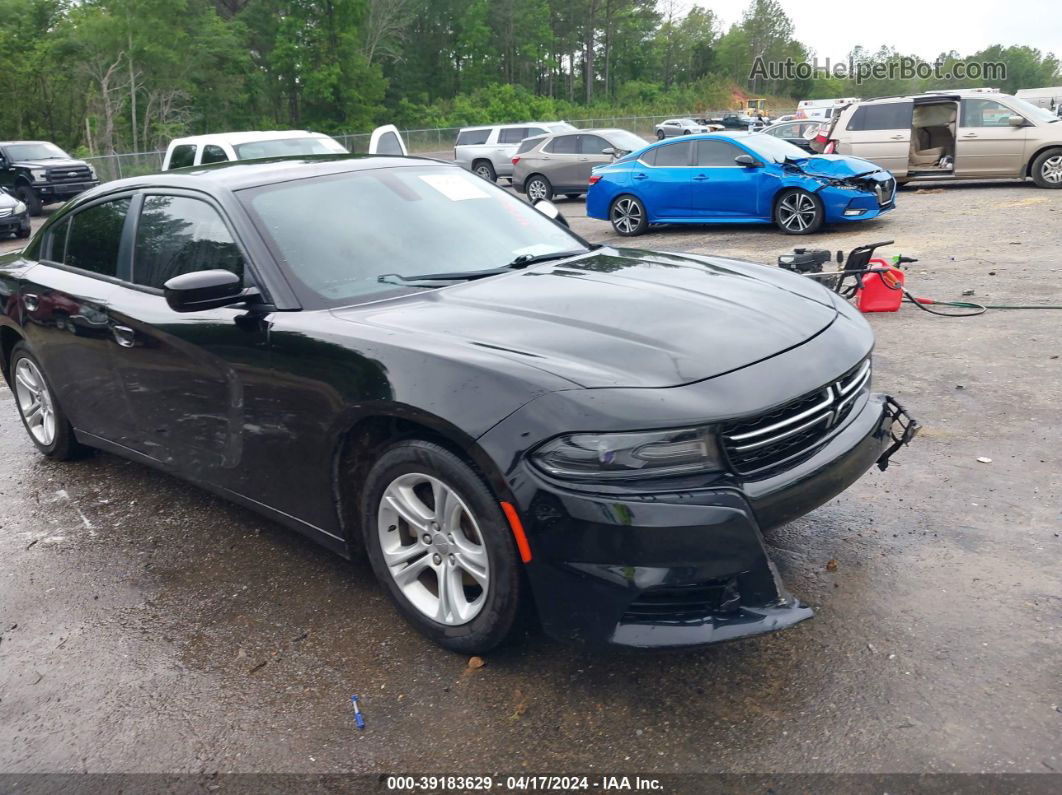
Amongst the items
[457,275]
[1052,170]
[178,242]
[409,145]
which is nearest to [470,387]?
[457,275]

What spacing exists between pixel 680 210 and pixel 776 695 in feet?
40.2

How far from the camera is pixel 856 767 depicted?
2.52m

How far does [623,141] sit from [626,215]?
5761 mm

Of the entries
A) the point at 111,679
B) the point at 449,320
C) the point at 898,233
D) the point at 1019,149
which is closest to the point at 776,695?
the point at 449,320

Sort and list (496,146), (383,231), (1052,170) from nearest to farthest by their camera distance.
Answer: (383,231)
(1052,170)
(496,146)

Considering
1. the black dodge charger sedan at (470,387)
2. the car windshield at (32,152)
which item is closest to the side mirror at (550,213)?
the black dodge charger sedan at (470,387)

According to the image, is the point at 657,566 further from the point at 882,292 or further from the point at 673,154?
the point at 673,154

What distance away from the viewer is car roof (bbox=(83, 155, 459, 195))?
402 centimetres

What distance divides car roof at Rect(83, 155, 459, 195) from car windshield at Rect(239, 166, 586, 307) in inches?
2.7

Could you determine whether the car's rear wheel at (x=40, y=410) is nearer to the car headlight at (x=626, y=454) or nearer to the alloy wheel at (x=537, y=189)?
the car headlight at (x=626, y=454)

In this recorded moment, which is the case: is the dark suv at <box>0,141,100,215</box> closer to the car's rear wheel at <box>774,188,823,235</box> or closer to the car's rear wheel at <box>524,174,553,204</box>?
the car's rear wheel at <box>524,174,553,204</box>

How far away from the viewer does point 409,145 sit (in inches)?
1794

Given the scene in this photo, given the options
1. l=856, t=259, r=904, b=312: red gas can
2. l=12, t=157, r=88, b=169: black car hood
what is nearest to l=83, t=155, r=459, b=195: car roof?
l=856, t=259, r=904, b=312: red gas can

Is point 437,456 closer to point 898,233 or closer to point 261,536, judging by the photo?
point 261,536
